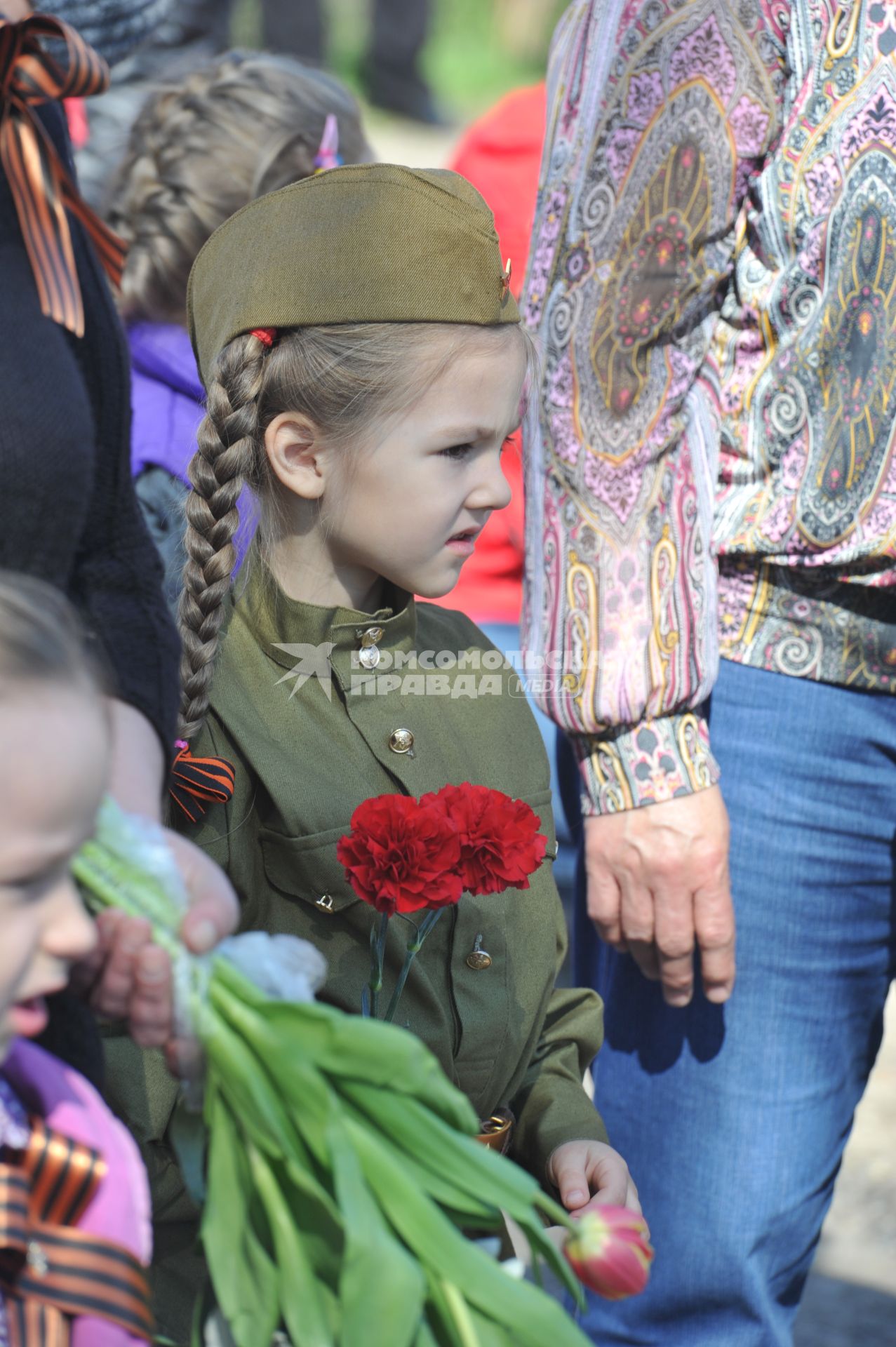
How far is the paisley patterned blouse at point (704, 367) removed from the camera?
1650mm

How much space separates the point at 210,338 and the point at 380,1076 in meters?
1.02

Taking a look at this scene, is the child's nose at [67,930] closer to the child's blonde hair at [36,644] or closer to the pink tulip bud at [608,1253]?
the child's blonde hair at [36,644]

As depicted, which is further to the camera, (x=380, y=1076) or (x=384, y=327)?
(x=384, y=327)

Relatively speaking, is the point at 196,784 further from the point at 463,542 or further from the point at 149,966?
the point at 149,966

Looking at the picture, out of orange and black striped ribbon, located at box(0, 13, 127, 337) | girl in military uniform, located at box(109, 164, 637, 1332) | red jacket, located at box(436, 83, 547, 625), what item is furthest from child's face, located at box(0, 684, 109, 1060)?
red jacket, located at box(436, 83, 547, 625)

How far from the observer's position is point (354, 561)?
1.66 metres

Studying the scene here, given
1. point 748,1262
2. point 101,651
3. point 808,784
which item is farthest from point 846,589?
point 101,651

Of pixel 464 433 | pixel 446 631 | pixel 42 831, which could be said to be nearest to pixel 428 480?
pixel 464 433

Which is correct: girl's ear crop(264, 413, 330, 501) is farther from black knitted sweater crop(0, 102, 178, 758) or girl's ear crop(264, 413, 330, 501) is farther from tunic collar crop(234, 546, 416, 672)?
black knitted sweater crop(0, 102, 178, 758)

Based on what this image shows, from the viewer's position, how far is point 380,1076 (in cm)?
91

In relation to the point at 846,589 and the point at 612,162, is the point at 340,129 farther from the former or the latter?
the point at 846,589

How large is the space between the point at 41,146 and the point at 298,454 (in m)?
0.60

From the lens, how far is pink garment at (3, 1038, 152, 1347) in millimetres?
904

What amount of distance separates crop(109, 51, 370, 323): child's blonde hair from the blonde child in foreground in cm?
177
